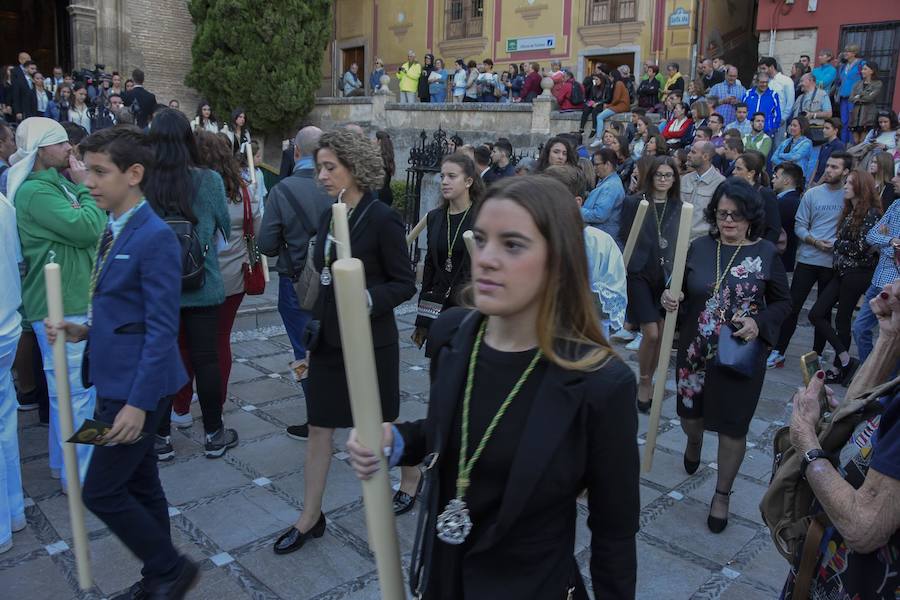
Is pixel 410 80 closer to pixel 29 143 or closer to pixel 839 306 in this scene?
pixel 839 306

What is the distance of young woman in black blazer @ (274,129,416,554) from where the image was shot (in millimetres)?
3344

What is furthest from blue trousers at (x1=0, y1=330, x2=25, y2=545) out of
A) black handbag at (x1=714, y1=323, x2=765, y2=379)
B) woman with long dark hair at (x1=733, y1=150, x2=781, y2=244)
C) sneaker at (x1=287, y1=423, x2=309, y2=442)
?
woman with long dark hair at (x1=733, y1=150, x2=781, y2=244)

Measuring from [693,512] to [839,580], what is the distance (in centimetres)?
217

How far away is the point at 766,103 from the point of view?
13375 millimetres

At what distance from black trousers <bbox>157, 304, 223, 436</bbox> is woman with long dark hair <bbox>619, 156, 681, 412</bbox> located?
3.09m

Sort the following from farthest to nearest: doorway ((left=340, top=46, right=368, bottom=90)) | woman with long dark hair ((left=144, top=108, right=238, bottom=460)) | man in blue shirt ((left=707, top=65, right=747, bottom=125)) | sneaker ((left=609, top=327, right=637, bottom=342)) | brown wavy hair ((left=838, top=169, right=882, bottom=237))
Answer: doorway ((left=340, top=46, right=368, bottom=90))
man in blue shirt ((left=707, top=65, right=747, bottom=125))
sneaker ((left=609, top=327, right=637, bottom=342))
brown wavy hair ((left=838, top=169, right=882, bottom=237))
woman with long dark hair ((left=144, top=108, right=238, bottom=460))

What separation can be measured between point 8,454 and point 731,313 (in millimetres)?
3639

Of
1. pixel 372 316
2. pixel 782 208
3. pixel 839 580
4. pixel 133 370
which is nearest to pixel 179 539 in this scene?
pixel 133 370

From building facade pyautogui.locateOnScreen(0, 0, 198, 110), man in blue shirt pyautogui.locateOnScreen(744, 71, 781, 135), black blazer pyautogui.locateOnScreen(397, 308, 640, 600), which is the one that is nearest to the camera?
black blazer pyautogui.locateOnScreen(397, 308, 640, 600)

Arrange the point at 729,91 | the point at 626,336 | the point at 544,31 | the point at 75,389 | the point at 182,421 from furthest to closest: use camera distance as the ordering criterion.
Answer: the point at 544,31
the point at 729,91
the point at 626,336
the point at 182,421
the point at 75,389

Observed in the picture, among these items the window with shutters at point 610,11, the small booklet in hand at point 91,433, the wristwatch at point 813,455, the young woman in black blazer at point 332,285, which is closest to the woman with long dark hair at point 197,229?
the young woman in black blazer at point 332,285

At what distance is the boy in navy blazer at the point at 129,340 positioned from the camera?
2.67 metres

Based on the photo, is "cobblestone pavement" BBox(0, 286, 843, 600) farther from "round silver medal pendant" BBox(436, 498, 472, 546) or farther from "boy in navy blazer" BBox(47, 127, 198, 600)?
"round silver medal pendant" BBox(436, 498, 472, 546)

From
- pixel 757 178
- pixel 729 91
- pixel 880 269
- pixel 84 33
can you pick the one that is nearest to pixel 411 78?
pixel 84 33
